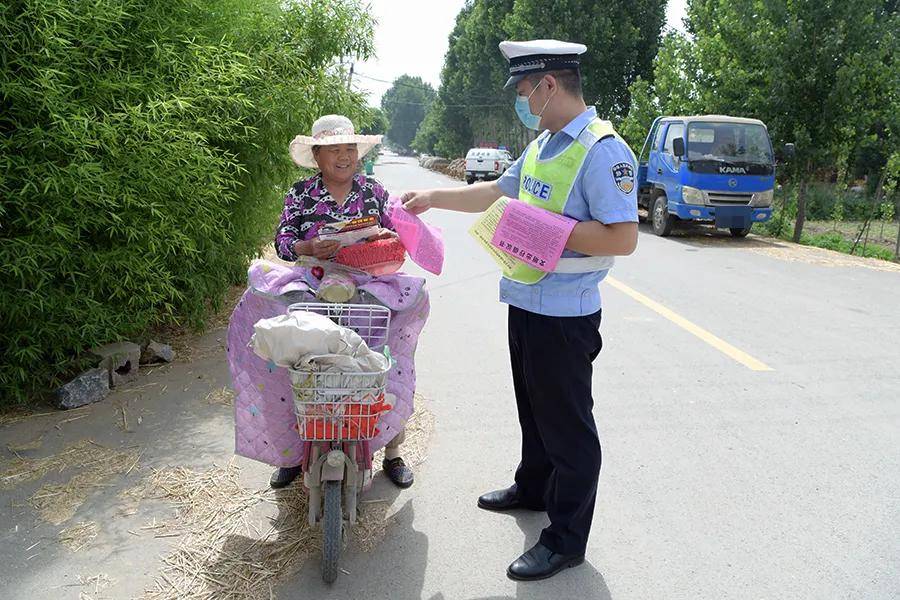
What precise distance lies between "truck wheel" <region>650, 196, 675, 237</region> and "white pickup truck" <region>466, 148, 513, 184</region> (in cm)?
1702

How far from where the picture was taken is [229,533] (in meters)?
2.97

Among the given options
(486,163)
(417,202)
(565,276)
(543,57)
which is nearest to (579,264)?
(565,276)

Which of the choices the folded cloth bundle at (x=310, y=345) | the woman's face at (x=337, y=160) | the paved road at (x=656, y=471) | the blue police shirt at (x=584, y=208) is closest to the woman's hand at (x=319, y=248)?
the woman's face at (x=337, y=160)

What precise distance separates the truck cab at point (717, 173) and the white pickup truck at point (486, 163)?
1754 centimetres

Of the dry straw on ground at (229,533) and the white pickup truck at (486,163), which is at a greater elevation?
the white pickup truck at (486,163)

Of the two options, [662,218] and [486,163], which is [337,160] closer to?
[662,218]

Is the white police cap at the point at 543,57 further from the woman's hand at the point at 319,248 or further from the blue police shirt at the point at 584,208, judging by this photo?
the woman's hand at the point at 319,248

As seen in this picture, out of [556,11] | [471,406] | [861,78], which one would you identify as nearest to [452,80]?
[556,11]

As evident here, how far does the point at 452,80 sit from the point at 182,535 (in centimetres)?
5205

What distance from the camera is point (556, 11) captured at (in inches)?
1069

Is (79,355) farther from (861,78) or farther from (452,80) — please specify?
(452,80)

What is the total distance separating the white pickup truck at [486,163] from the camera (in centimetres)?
3086

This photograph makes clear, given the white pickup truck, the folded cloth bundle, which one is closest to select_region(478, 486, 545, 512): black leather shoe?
the folded cloth bundle

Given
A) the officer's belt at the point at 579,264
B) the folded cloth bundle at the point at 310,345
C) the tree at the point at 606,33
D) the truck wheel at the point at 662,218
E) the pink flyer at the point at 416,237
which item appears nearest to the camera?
the folded cloth bundle at the point at 310,345
